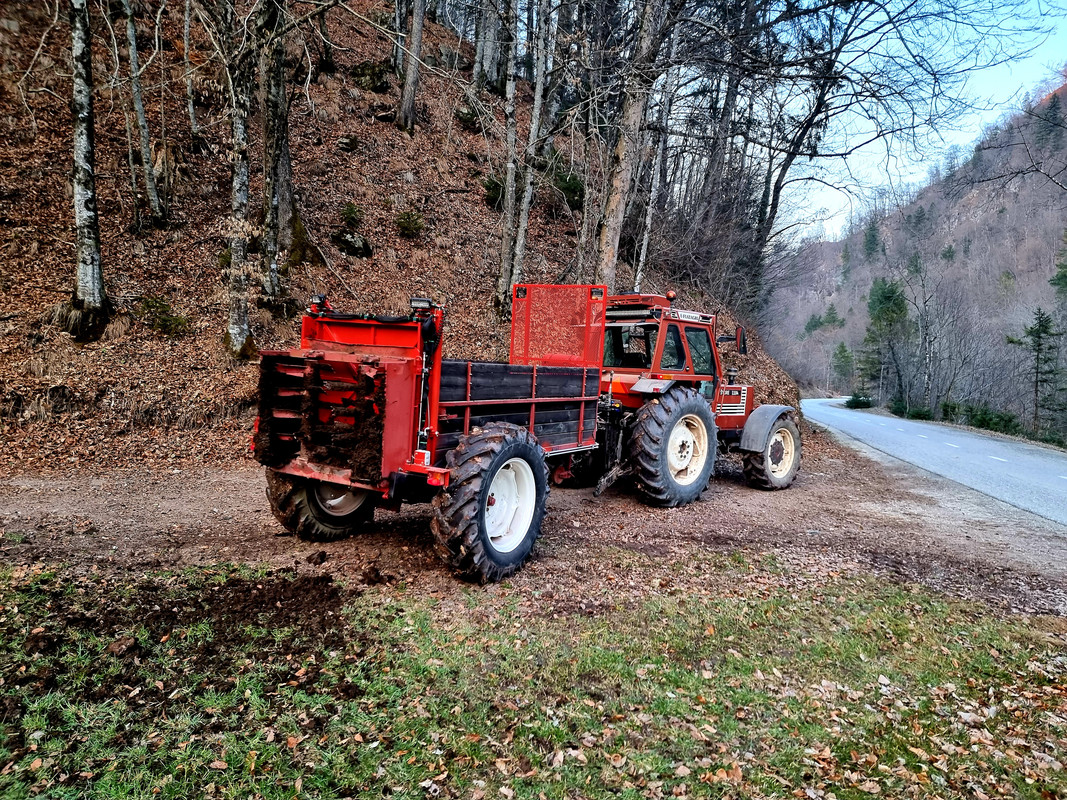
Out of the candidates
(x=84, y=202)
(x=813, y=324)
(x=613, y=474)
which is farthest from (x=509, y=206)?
(x=813, y=324)

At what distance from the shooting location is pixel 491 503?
498 cm

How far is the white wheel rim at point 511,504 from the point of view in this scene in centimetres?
497

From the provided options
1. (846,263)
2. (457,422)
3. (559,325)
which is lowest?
(457,422)

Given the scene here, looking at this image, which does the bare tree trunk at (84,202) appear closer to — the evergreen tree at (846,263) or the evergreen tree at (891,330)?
the evergreen tree at (891,330)

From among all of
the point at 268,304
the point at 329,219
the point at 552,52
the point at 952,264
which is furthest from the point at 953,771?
the point at 952,264

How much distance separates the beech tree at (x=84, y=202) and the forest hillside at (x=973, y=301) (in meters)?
→ 13.7

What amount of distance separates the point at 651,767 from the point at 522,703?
75 centimetres

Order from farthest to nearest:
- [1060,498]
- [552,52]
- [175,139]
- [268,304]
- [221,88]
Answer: [221,88] < [175,139] < [268,304] < [552,52] < [1060,498]

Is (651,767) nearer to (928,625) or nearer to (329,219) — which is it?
(928,625)

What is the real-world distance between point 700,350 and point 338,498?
17.1 feet

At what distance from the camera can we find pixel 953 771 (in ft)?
9.39

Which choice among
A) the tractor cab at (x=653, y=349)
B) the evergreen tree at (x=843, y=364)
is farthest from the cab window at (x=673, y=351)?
the evergreen tree at (x=843, y=364)

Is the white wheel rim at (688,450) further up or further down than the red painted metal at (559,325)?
further down

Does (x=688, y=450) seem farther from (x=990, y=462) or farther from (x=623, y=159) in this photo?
(x=990, y=462)
